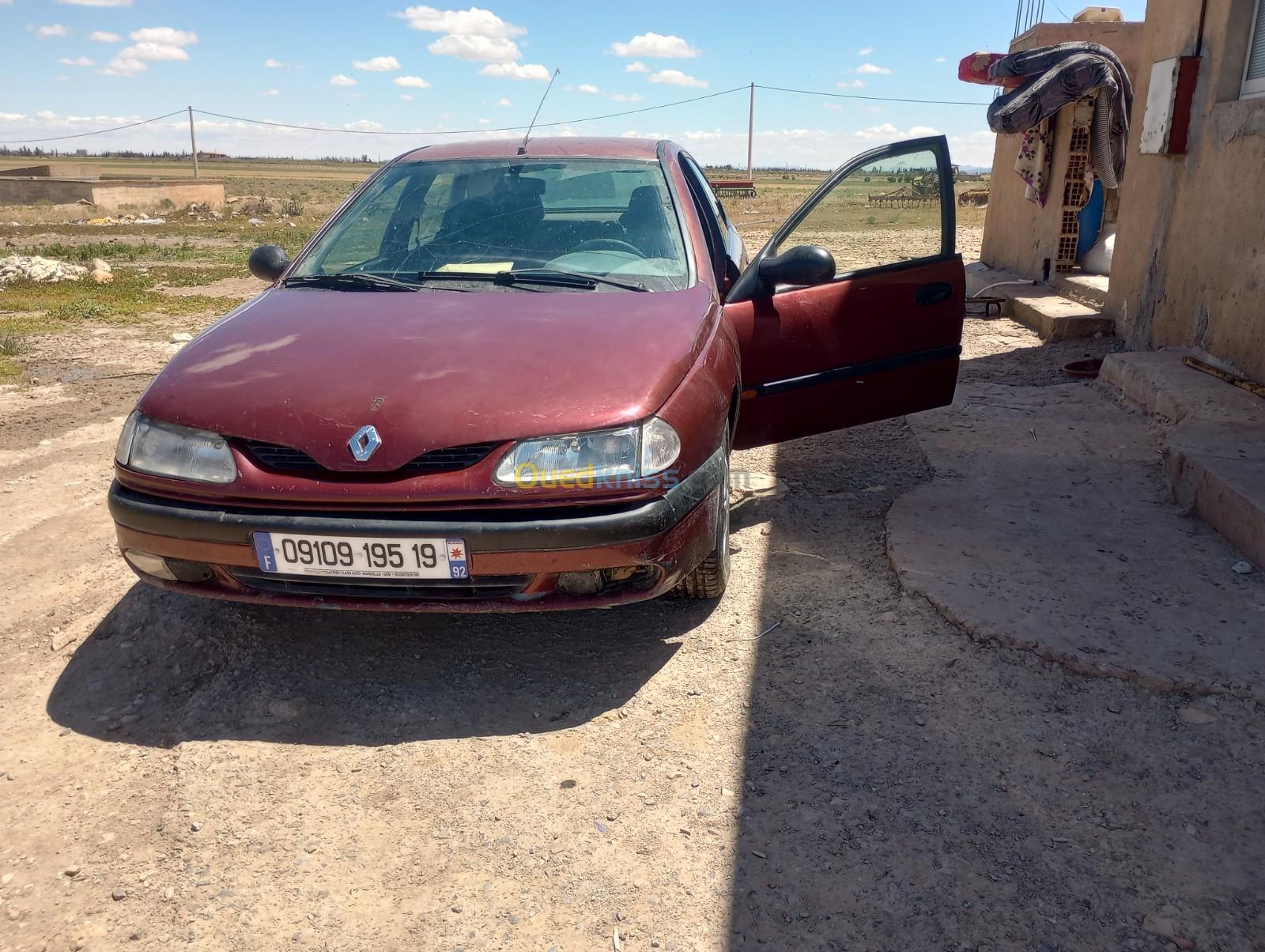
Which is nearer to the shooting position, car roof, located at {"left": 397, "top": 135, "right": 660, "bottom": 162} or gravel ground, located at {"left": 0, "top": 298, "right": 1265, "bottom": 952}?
gravel ground, located at {"left": 0, "top": 298, "right": 1265, "bottom": 952}

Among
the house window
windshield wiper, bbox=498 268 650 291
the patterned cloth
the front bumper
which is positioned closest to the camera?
the front bumper

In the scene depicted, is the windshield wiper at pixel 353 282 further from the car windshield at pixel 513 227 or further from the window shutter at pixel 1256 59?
the window shutter at pixel 1256 59

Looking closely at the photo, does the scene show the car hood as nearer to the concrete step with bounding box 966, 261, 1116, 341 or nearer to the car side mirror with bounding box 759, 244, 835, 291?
the car side mirror with bounding box 759, 244, 835, 291

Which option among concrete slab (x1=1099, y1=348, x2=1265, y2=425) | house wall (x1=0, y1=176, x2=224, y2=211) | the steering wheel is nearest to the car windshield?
the steering wheel

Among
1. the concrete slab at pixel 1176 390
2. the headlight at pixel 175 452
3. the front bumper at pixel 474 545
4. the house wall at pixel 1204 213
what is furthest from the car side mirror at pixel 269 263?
the house wall at pixel 1204 213

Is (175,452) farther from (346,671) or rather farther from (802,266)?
(802,266)

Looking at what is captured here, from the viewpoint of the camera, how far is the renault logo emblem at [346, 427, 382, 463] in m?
2.52

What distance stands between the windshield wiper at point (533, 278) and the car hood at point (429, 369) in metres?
0.10

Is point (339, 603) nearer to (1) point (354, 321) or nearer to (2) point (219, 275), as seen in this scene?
(1) point (354, 321)

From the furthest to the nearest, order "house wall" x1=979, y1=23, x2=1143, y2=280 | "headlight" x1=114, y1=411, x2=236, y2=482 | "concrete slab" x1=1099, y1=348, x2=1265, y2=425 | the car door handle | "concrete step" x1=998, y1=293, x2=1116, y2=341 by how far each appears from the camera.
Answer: "house wall" x1=979, y1=23, x2=1143, y2=280, "concrete step" x1=998, y1=293, x2=1116, y2=341, "concrete slab" x1=1099, y1=348, x2=1265, y2=425, the car door handle, "headlight" x1=114, y1=411, x2=236, y2=482

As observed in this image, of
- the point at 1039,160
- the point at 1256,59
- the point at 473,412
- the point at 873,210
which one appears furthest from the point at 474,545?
the point at 1039,160

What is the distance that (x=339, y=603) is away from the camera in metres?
2.66

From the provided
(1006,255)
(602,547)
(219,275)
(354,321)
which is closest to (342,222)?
(354,321)

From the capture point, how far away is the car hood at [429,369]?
2.57m
